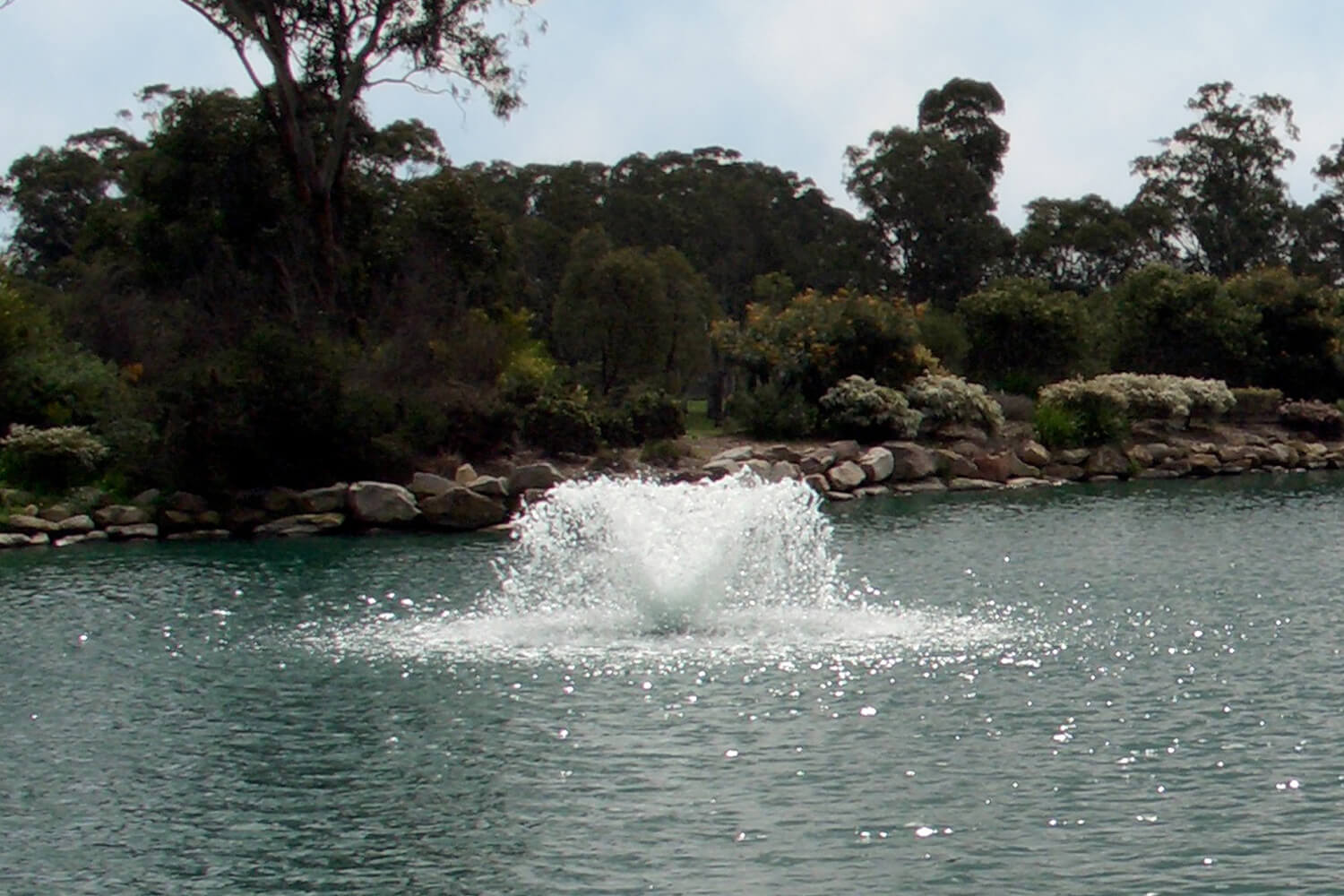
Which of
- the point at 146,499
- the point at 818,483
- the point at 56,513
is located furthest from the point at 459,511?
the point at 818,483

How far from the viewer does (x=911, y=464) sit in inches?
1430

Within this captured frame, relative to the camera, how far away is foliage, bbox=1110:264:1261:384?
47438 millimetres

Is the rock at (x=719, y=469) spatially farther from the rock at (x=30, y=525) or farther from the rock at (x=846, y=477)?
the rock at (x=30, y=525)

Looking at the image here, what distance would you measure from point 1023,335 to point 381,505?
75.9ft

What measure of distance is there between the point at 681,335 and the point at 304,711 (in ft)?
107

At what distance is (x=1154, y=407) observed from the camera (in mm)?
42156

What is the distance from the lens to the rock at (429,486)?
31125 mm

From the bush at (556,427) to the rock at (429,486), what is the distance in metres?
3.87

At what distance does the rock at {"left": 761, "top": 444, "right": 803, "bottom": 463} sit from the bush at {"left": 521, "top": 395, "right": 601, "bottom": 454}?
399 cm

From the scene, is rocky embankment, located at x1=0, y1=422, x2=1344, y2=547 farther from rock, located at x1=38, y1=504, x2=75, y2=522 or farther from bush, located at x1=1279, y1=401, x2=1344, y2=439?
bush, located at x1=1279, y1=401, x2=1344, y2=439

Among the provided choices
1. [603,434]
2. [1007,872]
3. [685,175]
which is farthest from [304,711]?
[685,175]

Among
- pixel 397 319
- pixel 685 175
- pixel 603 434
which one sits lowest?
pixel 603 434

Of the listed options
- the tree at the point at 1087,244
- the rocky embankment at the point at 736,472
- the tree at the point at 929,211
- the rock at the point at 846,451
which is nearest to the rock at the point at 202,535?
the rocky embankment at the point at 736,472

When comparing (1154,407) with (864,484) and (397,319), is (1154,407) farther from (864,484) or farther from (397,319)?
(397,319)
